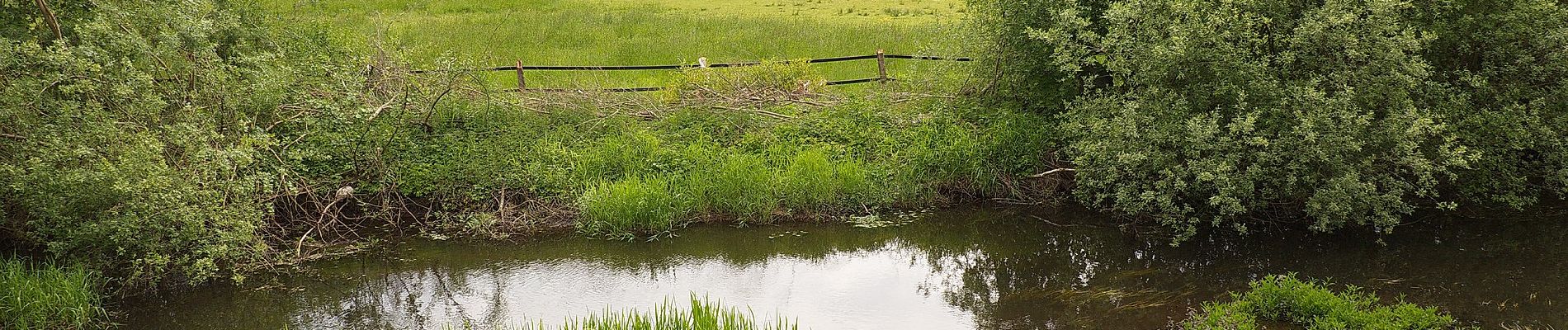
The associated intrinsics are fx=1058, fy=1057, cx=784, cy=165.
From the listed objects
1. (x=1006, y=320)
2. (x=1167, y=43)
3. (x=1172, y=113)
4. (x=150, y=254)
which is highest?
(x=1167, y=43)

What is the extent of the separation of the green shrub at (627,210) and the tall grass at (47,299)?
12.3 feet

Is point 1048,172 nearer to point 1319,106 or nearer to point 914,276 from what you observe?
point 914,276

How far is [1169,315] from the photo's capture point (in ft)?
23.6

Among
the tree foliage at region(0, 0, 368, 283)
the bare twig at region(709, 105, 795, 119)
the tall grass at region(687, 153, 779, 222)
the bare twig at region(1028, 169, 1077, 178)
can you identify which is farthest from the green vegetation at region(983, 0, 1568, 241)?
the tree foliage at region(0, 0, 368, 283)

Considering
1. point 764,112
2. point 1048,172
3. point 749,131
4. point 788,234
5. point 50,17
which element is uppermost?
point 50,17

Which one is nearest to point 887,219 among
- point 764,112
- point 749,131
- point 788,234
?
point 788,234

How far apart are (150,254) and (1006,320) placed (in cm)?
587

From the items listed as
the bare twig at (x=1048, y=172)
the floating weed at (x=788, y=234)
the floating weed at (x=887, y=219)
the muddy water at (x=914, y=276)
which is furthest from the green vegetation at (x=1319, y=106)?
the floating weed at (x=788, y=234)

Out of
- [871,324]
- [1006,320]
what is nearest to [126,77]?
[871,324]

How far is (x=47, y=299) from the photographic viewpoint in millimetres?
6949

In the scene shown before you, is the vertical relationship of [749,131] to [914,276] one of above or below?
above

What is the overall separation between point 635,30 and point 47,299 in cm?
1189

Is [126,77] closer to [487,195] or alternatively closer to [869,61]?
[487,195]

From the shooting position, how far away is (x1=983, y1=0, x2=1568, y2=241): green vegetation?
25.7 ft
